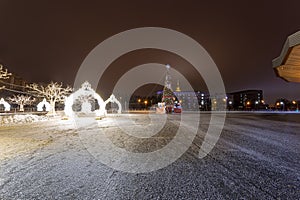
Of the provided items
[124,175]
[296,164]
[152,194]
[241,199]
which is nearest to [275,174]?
[296,164]

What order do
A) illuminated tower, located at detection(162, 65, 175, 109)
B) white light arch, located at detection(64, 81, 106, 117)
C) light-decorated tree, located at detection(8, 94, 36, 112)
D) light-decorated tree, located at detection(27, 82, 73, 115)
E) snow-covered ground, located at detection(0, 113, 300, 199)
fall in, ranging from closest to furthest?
snow-covered ground, located at detection(0, 113, 300, 199) < white light arch, located at detection(64, 81, 106, 117) < light-decorated tree, located at detection(27, 82, 73, 115) < illuminated tower, located at detection(162, 65, 175, 109) < light-decorated tree, located at detection(8, 94, 36, 112)

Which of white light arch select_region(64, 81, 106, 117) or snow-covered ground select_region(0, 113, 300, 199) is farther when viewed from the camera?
white light arch select_region(64, 81, 106, 117)

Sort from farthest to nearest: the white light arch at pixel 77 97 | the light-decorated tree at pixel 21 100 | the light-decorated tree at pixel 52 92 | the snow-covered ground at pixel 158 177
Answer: the light-decorated tree at pixel 21 100, the light-decorated tree at pixel 52 92, the white light arch at pixel 77 97, the snow-covered ground at pixel 158 177

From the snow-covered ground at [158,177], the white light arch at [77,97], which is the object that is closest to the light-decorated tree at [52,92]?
the white light arch at [77,97]

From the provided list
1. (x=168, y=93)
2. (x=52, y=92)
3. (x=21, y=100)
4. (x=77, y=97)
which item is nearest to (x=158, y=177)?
(x=77, y=97)

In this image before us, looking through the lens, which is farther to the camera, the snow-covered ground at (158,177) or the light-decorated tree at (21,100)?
the light-decorated tree at (21,100)

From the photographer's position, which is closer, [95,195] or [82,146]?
[95,195]

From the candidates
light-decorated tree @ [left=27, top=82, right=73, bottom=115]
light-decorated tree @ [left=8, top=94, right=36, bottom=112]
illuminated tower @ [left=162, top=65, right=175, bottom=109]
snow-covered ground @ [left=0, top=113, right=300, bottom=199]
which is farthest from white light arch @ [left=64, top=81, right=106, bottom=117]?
light-decorated tree @ [left=8, top=94, right=36, bottom=112]

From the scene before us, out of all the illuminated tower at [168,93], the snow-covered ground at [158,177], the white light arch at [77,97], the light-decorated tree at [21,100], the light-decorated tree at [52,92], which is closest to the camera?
the snow-covered ground at [158,177]

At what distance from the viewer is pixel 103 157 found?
16.8ft

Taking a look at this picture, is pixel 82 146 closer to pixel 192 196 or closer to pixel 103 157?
pixel 103 157

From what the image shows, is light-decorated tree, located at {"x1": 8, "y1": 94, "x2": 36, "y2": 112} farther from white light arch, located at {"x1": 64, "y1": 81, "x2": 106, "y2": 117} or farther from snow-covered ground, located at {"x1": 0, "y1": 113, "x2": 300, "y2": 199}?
snow-covered ground, located at {"x1": 0, "y1": 113, "x2": 300, "y2": 199}

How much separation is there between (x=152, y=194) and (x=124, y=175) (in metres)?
1.07

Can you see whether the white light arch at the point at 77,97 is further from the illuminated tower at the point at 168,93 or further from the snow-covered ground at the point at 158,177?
the illuminated tower at the point at 168,93
